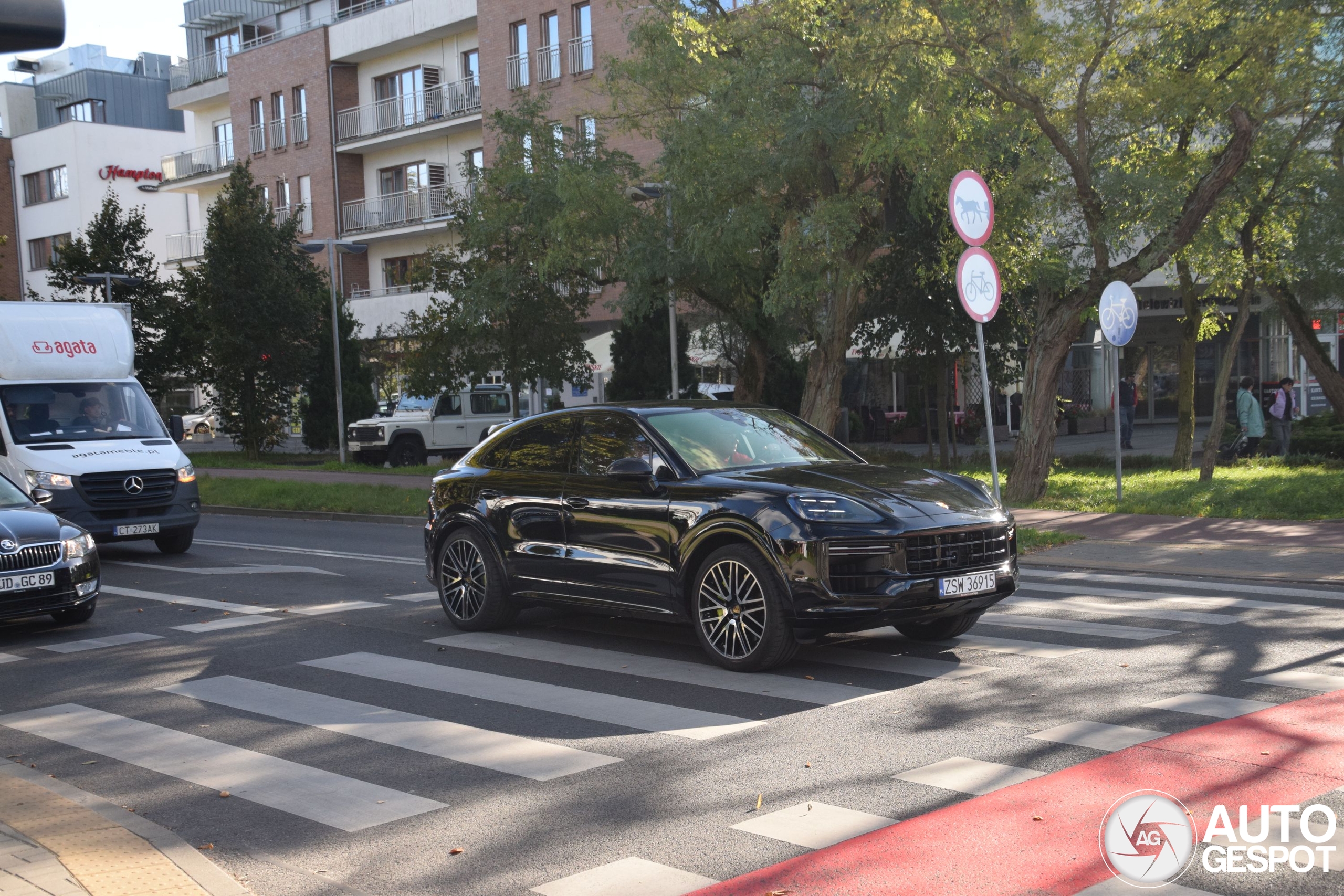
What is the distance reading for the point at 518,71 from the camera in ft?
137

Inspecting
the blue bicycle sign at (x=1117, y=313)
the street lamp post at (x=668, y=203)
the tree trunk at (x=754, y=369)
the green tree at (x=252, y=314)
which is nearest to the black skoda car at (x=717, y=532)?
the blue bicycle sign at (x=1117, y=313)

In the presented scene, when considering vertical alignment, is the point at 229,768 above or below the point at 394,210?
below

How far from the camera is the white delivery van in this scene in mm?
15086

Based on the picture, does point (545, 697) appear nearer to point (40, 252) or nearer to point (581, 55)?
point (581, 55)

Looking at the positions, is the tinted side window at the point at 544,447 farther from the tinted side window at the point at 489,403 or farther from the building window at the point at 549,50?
the building window at the point at 549,50

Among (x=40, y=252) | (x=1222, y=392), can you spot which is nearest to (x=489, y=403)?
(x=1222, y=392)

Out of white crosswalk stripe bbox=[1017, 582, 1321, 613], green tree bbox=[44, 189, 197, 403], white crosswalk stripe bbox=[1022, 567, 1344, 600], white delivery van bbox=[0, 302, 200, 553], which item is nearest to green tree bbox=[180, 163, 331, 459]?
green tree bbox=[44, 189, 197, 403]

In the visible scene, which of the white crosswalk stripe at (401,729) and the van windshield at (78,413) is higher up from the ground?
the van windshield at (78,413)

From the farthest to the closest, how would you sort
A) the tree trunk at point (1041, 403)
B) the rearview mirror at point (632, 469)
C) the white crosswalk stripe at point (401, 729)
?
the tree trunk at point (1041, 403), the rearview mirror at point (632, 469), the white crosswalk stripe at point (401, 729)

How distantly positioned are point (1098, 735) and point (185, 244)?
207 feet

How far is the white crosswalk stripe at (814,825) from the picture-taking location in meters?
4.81

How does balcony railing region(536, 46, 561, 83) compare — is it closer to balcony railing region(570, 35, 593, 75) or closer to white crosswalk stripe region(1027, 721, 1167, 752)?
balcony railing region(570, 35, 593, 75)

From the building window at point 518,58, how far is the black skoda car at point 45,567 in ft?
109

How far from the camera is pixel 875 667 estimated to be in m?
7.86
